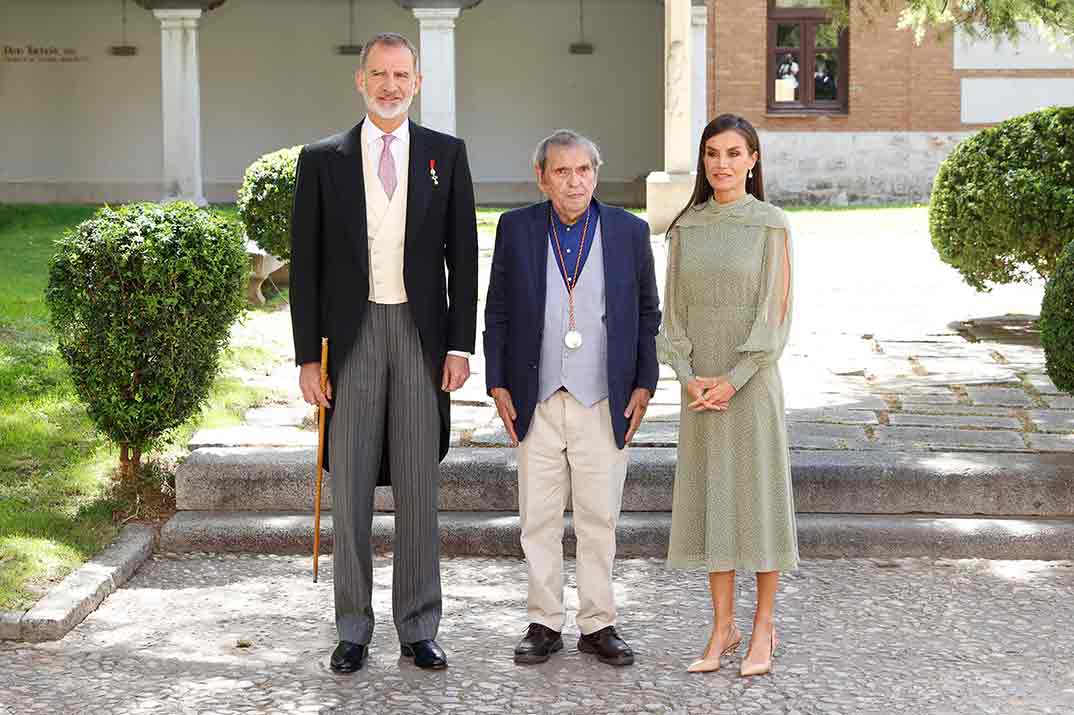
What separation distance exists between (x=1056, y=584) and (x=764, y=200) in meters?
1.96

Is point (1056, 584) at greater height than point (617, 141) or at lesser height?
lesser

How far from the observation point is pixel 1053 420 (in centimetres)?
733

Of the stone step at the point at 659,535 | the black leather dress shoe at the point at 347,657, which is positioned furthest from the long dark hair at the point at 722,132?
the stone step at the point at 659,535

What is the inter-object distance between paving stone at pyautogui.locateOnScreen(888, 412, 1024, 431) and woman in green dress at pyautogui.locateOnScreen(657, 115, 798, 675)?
2.82 meters

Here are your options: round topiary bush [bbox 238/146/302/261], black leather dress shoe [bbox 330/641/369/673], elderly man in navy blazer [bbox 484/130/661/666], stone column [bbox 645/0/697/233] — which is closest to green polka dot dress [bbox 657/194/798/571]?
elderly man in navy blazer [bbox 484/130/661/666]

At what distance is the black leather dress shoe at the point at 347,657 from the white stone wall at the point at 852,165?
62.8ft

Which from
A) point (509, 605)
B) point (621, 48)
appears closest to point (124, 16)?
point (621, 48)

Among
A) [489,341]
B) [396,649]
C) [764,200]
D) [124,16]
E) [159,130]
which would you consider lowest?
[396,649]

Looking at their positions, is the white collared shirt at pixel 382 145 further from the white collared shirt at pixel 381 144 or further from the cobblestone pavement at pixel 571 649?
the cobblestone pavement at pixel 571 649

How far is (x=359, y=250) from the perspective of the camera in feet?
15.1

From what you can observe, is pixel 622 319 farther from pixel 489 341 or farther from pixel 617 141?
pixel 617 141

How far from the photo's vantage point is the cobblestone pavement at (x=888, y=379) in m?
6.95

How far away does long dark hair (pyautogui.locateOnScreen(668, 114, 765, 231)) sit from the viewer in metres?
4.55

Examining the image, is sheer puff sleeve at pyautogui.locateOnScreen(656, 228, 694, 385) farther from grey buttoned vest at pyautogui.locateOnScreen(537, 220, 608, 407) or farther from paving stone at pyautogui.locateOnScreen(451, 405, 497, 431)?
paving stone at pyautogui.locateOnScreen(451, 405, 497, 431)
